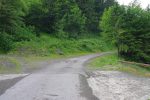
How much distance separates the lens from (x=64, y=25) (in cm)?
7288

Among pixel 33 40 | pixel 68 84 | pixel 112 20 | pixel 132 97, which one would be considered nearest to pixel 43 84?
pixel 68 84

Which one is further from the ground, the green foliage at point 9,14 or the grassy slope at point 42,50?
the green foliage at point 9,14

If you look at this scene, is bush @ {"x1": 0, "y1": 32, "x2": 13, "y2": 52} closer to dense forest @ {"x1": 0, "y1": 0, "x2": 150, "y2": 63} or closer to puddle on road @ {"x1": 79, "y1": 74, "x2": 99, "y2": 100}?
dense forest @ {"x1": 0, "y1": 0, "x2": 150, "y2": 63}

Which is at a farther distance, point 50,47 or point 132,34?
point 50,47

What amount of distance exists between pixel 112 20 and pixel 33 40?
14.5 meters

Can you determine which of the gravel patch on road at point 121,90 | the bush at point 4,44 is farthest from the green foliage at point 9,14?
the gravel patch on road at point 121,90

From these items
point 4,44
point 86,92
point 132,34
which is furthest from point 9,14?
point 86,92

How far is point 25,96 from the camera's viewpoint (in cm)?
1325

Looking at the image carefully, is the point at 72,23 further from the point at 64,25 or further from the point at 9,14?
the point at 9,14

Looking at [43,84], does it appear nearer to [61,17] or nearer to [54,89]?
[54,89]

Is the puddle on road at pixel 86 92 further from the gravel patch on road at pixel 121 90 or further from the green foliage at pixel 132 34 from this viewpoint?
the green foliage at pixel 132 34

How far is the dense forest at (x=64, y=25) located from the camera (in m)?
47.7

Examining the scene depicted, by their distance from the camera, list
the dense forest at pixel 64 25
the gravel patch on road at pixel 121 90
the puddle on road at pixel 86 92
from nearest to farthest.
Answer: the puddle on road at pixel 86 92 → the gravel patch on road at pixel 121 90 → the dense forest at pixel 64 25

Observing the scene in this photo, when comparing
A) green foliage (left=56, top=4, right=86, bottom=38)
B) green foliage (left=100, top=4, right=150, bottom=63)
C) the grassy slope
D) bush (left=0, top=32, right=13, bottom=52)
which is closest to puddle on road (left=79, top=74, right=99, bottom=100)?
the grassy slope
